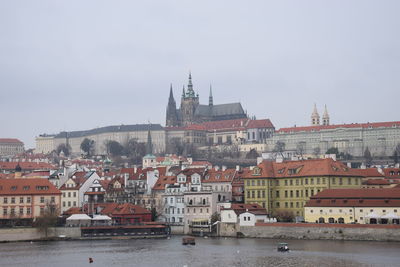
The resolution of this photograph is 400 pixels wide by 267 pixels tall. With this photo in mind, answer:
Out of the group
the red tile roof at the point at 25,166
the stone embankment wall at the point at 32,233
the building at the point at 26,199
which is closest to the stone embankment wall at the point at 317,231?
the stone embankment wall at the point at 32,233

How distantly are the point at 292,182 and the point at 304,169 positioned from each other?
6.23 ft

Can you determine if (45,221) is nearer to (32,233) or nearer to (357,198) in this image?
(32,233)

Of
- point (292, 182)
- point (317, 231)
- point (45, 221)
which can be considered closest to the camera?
point (317, 231)

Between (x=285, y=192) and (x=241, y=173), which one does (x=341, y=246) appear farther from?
(x=241, y=173)

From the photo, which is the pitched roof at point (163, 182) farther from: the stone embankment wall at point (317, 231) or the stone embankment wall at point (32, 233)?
the stone embankment wall at point (32, 233)

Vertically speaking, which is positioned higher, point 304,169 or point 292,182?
point 304,169

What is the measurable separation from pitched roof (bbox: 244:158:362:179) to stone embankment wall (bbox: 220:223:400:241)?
11.7m

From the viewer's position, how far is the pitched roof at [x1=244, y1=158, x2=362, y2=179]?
94.3 metres

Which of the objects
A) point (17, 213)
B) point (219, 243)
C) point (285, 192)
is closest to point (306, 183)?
point (285, 192)

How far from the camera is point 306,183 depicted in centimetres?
9475

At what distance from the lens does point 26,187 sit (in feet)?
315

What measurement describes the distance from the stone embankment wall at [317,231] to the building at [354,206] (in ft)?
10.4

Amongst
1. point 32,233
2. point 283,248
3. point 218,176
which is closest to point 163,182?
point 218,176

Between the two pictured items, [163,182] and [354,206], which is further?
[163,182]
